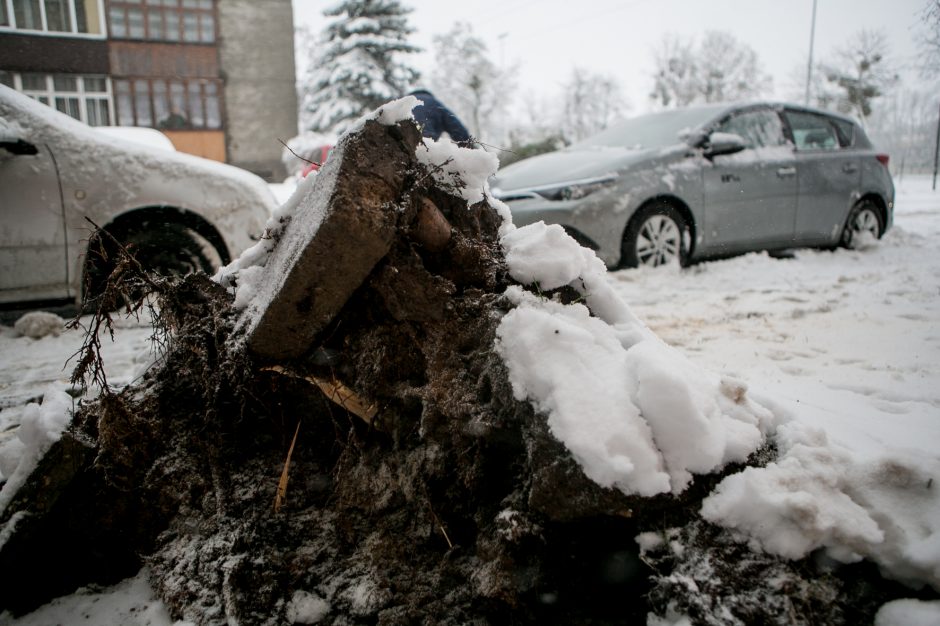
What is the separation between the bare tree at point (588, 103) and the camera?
5519cm

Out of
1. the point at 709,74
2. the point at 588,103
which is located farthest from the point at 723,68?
the point at 588,103

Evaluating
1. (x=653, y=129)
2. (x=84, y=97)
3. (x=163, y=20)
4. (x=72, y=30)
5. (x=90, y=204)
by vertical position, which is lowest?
(x=90, y=204)

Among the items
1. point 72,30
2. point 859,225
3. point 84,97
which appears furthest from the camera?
point 84,97

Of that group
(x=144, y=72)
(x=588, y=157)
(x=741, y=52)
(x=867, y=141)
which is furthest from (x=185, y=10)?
(x=741, y=52)

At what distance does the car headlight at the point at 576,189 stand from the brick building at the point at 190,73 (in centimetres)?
1949

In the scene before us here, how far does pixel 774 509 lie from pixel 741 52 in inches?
1936

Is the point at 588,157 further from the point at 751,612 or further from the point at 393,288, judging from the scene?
the point at 751,612

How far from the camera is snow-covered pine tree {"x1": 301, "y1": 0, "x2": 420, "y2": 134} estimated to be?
24.3 meters

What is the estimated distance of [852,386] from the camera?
2498 mm

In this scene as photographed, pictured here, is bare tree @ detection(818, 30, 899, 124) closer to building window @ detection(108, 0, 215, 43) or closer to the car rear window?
the car rear window

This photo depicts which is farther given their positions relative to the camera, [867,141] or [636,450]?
[867,141]

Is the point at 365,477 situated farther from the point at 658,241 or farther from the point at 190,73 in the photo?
the point at 190,73

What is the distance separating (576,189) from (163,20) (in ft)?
73.7

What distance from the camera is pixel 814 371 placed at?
9.18 feet
